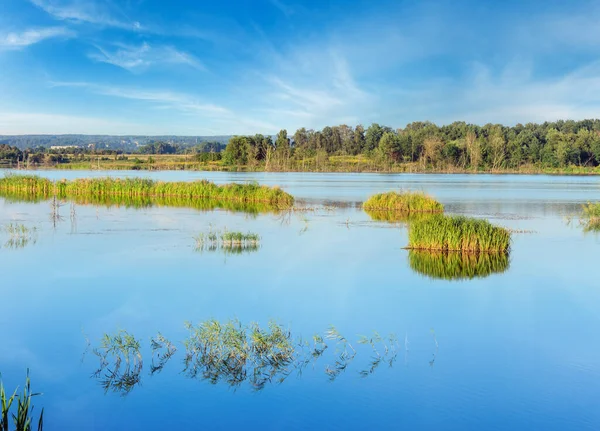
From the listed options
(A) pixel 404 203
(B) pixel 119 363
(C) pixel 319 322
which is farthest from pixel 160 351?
(A) pixel 404 203

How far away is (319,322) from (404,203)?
19177 millimetres

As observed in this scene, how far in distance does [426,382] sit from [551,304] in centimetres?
555

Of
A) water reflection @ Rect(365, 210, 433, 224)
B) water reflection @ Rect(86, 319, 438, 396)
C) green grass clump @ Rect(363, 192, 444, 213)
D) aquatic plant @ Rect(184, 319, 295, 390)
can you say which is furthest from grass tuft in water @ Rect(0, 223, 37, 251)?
green grass clump @ Rect(363, 192, 444, 213)

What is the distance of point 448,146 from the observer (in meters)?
89.9

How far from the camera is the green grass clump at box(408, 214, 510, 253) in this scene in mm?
17484

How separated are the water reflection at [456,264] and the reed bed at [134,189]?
59.0 feet

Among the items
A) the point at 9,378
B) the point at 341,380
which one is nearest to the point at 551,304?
the point at 341,380

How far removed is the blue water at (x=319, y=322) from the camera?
7.40m

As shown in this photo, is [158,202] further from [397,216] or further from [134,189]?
[397,216]

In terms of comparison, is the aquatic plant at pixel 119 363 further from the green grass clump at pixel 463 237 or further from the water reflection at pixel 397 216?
the water reflection at pixel 397 216

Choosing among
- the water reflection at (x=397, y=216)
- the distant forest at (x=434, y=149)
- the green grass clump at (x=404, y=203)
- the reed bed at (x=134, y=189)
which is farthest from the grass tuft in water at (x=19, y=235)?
the distant forest at (x=434, y=149)

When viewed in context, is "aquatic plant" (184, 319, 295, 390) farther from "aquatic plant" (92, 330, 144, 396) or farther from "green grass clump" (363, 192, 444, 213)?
"green grass clump" (363, 192, 444, 213)

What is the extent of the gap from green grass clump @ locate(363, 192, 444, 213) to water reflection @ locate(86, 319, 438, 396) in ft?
63.7

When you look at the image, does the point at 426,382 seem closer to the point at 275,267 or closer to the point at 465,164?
the point at 275,267
